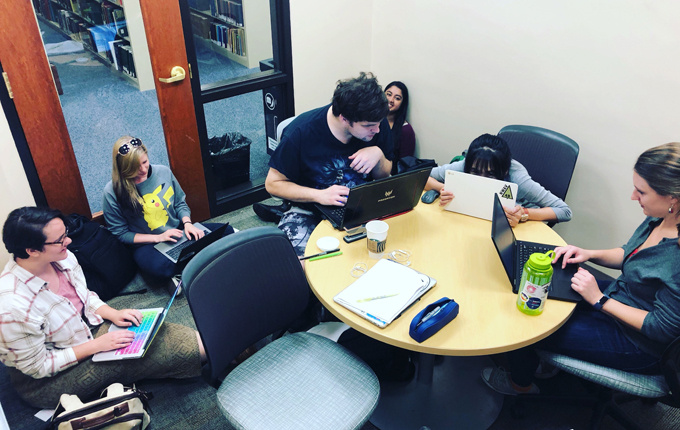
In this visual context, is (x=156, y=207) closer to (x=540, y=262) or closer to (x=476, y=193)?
(x=476, y=193)

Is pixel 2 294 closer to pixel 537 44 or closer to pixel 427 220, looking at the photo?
pixel 427 220

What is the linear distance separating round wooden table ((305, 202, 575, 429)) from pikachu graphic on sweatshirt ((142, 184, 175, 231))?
110 cm

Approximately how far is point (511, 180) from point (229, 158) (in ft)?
6.44

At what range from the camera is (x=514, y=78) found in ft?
9.39

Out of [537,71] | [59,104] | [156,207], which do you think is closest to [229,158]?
[156,207]

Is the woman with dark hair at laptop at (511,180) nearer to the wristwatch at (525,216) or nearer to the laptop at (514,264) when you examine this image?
the wristwatch at (525,216)

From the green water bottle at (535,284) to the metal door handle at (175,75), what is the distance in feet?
7.22

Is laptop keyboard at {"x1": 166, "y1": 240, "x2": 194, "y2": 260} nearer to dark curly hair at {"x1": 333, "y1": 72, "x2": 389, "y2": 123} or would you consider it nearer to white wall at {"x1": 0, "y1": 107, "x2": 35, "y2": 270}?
white wall at {"x1": 0, "y1": 107, "x2": 35, "y2": 270}

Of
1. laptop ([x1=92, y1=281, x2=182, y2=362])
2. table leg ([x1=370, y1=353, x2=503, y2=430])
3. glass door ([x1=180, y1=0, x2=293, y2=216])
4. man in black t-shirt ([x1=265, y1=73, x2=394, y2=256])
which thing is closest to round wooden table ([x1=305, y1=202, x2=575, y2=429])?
table leg ([x1=370, y1=353, x2=503, y2=430])

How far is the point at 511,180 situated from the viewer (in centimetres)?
220

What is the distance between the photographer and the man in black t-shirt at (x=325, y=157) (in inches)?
82.0

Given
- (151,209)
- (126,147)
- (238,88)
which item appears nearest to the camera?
(126,147)

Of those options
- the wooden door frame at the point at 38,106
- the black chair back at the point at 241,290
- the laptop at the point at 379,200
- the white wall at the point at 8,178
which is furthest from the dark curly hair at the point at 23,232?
the laptop at the point at 379,200

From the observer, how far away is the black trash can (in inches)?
132
